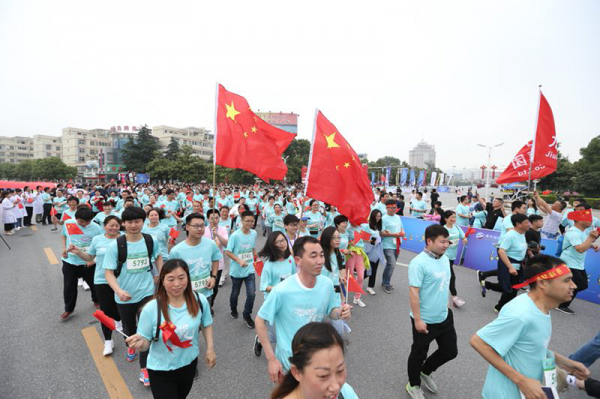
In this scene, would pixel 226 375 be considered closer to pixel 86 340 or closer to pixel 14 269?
pixel 86 340

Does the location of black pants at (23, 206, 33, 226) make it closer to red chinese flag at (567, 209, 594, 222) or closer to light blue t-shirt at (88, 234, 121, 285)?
light blue t-shirt at (88, 234, 121, 285)

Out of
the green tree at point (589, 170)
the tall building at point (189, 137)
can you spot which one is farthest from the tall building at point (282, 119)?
the green tree at point (589, 170)

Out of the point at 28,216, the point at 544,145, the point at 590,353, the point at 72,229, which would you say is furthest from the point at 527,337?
the point at 28,216

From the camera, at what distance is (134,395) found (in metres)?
3.15

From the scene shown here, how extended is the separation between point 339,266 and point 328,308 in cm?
182

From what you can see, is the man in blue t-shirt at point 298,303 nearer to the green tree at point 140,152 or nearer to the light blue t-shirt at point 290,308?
the light blue t-shirt at point 290,308

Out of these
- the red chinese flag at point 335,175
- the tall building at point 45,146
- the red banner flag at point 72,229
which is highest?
the tall building at point 45,146

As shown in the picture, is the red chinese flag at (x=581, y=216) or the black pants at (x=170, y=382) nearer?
the black pants at (x=170, y=382)

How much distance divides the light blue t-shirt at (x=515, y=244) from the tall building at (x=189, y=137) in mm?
80750

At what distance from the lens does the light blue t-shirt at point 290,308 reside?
242 centimetres

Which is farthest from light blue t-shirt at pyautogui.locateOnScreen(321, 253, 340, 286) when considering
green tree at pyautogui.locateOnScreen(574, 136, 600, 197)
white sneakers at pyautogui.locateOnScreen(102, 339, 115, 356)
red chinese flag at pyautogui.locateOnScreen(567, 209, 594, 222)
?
green tree at pyautogui.locateOnScreen(574, 136, 600, 197)

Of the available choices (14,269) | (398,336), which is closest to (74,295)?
(14,269)

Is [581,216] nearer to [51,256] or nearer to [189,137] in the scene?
[51,256]

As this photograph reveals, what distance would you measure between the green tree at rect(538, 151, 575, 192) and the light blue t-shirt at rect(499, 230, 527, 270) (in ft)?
145
